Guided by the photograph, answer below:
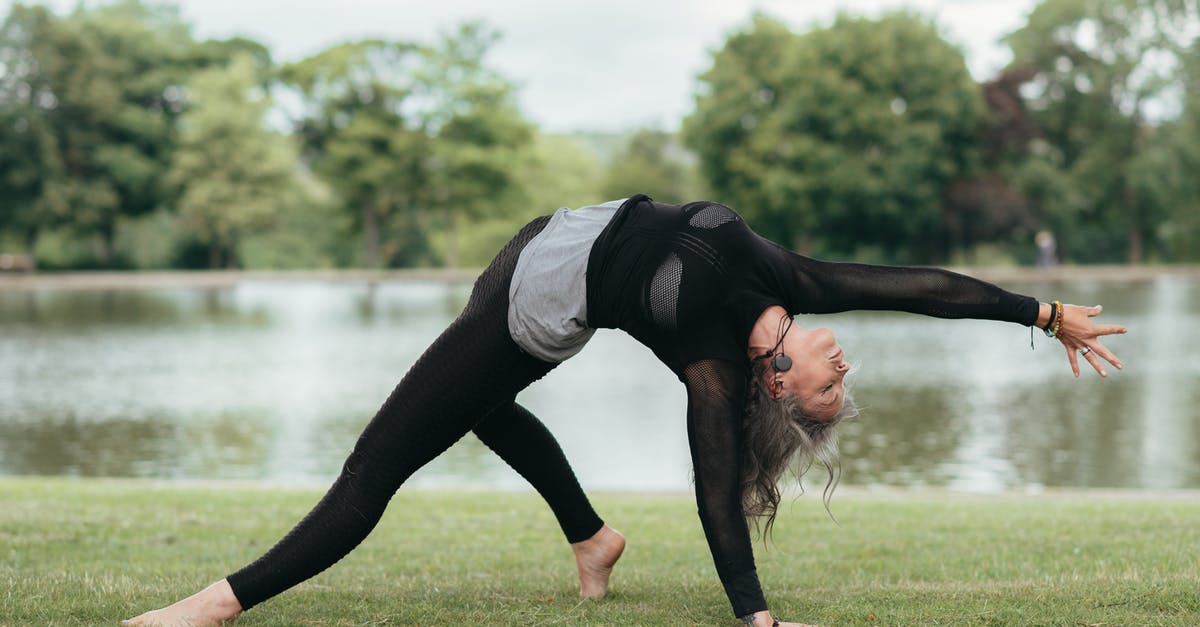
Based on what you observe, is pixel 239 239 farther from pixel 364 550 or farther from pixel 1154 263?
pixel 364 550

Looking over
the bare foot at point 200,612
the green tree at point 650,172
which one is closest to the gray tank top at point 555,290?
the bare foot at point 200,612

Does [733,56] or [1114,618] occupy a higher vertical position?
[733,56]

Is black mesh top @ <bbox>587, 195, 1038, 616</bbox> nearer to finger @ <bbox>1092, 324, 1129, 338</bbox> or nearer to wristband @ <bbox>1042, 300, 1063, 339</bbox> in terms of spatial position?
wristband @ <bbox>1042, 300, 1063, 339</bbox>

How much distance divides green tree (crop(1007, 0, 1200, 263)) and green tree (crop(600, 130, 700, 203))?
18.3 metres

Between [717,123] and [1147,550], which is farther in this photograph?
[717,123]

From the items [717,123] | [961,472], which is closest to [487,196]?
[717,123]

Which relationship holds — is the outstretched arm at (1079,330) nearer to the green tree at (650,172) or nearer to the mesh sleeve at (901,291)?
the mesh sleeve at (901,291)

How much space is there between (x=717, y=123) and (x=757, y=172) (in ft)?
10.6

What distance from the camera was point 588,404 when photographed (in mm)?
14664

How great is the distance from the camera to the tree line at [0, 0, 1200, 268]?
167 feet

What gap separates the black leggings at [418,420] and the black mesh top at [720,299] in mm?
295

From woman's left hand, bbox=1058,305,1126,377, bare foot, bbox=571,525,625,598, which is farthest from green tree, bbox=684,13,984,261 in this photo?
woman's left hand, bbox=1058,305,1126,377

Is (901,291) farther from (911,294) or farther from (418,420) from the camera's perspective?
(418,420)

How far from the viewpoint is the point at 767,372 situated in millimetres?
3336
